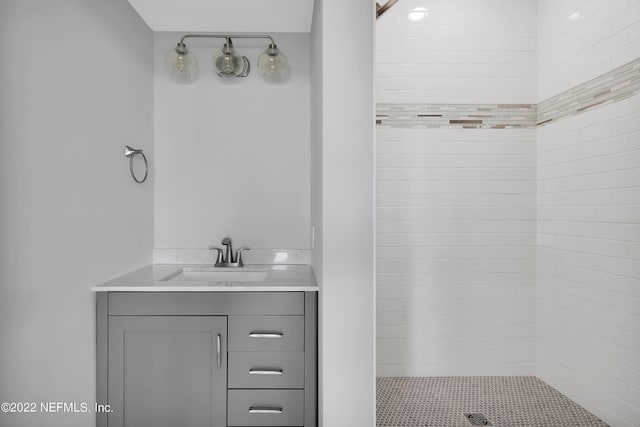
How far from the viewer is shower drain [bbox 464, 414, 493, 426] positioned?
6.99ft

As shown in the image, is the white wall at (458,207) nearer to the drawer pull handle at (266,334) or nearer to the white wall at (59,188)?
the drawer pull handle at (266,334)

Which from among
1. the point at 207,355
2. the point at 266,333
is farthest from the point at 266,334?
the point at 207,355

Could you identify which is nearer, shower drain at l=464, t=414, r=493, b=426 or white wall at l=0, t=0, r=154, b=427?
white wall at l=0, t=0, r=154, b=427

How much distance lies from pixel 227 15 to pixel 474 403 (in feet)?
8.21

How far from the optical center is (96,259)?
1886 millimetres

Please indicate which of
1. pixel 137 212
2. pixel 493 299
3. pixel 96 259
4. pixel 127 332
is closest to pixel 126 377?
pixel 127 332

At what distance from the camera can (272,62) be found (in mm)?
2383

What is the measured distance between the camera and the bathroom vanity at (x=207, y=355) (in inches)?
73.5

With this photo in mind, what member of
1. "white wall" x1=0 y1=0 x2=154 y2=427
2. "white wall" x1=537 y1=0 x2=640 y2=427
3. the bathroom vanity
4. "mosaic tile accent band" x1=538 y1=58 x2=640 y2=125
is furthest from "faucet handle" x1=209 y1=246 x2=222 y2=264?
"mosaic tile accent band" x1=538 y1=58 x2=640 y2=125

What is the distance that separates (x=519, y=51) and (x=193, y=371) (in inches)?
104

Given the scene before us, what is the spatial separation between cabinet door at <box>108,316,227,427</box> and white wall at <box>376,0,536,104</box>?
1765mm

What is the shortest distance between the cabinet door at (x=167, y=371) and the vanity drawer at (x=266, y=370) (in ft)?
0.17

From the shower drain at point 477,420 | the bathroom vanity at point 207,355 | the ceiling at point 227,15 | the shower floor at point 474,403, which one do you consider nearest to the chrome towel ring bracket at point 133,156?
the bathroom vanity at point 207,355

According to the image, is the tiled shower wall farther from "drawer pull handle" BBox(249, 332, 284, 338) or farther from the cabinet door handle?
the cabinet door handle
